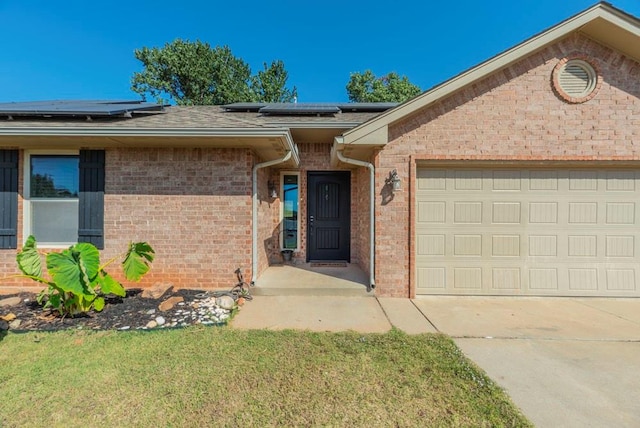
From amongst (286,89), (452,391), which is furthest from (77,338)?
(286,89)

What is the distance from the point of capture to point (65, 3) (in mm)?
13117

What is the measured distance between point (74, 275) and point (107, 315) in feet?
2.52

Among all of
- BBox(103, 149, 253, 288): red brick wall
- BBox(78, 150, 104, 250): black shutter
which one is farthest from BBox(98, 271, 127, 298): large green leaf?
BBox(78, 150, 104, 250): black shutter

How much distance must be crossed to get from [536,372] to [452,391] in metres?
1.03

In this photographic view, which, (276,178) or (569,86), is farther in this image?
(276,178)

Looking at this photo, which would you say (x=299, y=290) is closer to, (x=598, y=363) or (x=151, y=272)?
(x=151, y=272)

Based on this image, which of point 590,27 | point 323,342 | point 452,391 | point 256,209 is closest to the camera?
point 452,391

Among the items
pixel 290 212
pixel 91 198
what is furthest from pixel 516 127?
pixel 91 198

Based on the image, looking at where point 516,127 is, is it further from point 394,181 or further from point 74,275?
point 74,275

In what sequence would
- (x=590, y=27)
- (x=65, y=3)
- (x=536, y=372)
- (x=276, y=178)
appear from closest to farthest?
(x=536, y=372) < (x=590, y=27) < (x=276, y=178) < (x=65, y=3)

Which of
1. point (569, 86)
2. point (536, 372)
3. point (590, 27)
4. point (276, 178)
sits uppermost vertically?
point (590, 27)

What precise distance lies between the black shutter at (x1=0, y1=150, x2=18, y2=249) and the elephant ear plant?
184 cm

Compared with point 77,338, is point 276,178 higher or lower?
higher

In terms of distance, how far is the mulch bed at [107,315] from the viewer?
12.5ft
